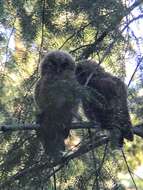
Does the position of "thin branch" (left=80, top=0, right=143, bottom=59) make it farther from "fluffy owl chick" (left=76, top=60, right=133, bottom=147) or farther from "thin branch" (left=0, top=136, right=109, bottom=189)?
"thin branch" (left=0, top=136, right=109, bottom=189)

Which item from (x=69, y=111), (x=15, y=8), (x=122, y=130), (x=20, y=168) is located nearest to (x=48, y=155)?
(x=20, y=168)

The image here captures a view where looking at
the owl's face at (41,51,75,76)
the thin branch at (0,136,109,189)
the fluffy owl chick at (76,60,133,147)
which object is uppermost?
the owl's face at (41,51,75,76)

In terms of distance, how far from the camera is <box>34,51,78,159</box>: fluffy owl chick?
3.31 metres

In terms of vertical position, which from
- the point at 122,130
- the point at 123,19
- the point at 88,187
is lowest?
the point at 88,187

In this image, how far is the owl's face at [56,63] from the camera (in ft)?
15.2

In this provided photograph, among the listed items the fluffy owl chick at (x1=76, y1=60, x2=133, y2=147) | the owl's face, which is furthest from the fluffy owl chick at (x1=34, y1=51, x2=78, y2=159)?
the fluffy owl chick at (x1=76, y1=60, x2=133, y2=147)

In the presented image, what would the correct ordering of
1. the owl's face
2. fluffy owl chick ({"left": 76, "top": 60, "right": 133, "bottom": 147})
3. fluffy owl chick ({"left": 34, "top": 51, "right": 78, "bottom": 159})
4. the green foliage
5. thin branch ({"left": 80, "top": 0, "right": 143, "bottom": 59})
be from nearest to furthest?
fluffy owl chick ({"left": 34, "top": 51, "right": 78, "bottom": 159}), the green foliage, thin branch ({"left": 80, "top": 0, "right": 143, "bottom": 59}), fluffy owl chick ({"left": 76, "top": 60, "right": 133, "bottom": 147}), the owl's face

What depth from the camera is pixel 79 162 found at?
14.1 feet

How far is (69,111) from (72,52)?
2.79 feet

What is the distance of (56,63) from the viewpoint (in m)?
4.71

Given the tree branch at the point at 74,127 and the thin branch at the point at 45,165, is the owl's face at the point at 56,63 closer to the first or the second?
the tree branch at the point at 74,127

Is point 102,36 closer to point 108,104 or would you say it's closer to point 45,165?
point 108,104

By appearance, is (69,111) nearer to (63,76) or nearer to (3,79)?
(63,76)

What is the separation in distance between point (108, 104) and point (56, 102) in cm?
83
